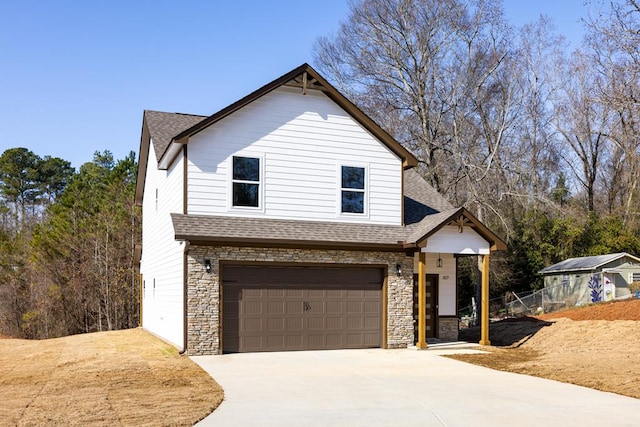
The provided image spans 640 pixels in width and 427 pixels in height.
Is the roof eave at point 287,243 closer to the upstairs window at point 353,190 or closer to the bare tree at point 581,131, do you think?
the upstairs window at point 353,190

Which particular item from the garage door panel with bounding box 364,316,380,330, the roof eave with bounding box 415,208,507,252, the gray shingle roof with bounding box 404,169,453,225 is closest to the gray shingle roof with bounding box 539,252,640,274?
the gray shingle roof with bounding box 404,169,453,225

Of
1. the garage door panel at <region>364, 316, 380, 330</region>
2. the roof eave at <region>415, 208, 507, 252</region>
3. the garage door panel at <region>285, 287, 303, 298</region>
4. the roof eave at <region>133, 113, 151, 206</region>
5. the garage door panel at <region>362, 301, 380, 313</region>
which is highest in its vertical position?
the roof eave at <region>133, 113, 151, 206</region>

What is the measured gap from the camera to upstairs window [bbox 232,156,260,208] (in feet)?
57.2

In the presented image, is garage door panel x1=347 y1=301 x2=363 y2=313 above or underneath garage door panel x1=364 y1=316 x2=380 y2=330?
above

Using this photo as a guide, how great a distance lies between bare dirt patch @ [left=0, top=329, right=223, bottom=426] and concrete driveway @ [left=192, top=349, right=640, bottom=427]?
1.77 ft

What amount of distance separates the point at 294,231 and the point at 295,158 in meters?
2.13

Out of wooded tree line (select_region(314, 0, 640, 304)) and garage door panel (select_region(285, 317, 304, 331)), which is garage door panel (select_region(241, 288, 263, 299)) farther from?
wooded tree line (select_region(314, 0, 640, 304))

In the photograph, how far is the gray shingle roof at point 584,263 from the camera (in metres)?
31.2

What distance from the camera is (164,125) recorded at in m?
22.4

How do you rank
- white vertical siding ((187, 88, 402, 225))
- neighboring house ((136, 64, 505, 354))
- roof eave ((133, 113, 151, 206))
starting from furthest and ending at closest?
roof eave ((133, 113, 151, 206)), white vertical siding ((187, 88, 402, 225)), neighboring house ((136, 64, 505, 354))

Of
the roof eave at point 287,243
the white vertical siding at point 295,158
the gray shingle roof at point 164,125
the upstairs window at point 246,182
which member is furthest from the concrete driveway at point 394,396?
the gray shingle roof at point 164,125

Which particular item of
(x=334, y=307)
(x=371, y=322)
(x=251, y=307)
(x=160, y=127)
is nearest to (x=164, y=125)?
(x=160, y=127)

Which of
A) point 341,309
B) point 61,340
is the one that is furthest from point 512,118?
point 61,340

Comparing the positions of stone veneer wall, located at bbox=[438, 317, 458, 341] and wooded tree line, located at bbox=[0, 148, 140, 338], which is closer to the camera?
stone veneer wall, located at bbox=[438, 317, 458, 341]
